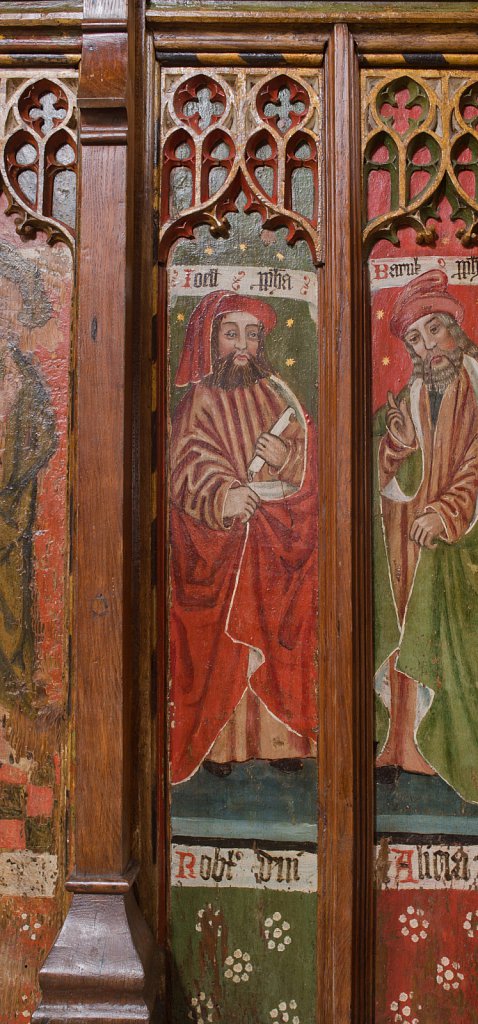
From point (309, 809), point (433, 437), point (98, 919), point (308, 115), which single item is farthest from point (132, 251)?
point (98, 919)

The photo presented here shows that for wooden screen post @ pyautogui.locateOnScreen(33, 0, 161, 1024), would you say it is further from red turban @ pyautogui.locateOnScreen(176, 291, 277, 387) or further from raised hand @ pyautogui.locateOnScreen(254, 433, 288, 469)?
raised hand @ pyautogui.locateOnScreen(254, 433, 288, 469)

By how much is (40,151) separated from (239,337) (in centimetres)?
84

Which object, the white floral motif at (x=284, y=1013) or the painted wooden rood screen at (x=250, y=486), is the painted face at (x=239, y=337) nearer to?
the painted wooden rood screen at (x=250, y=486)

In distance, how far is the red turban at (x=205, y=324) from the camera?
2324mm

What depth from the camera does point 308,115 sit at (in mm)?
2312

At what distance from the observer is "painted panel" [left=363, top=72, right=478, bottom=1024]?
221cm

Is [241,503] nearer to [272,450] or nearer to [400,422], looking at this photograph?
[272,450]

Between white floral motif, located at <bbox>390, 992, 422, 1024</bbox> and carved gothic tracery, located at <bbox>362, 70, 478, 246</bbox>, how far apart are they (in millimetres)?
2251

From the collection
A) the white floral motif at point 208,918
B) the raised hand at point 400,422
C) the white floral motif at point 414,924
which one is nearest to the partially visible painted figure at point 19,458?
Answer: the white floral motif at point 208,918

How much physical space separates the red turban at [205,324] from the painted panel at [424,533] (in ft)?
1.19

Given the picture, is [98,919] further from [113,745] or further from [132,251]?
[132,251]

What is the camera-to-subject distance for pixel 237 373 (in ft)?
7.63

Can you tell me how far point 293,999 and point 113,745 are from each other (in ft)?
3.01

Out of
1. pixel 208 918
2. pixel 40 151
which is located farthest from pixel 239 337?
pixel 208 918
